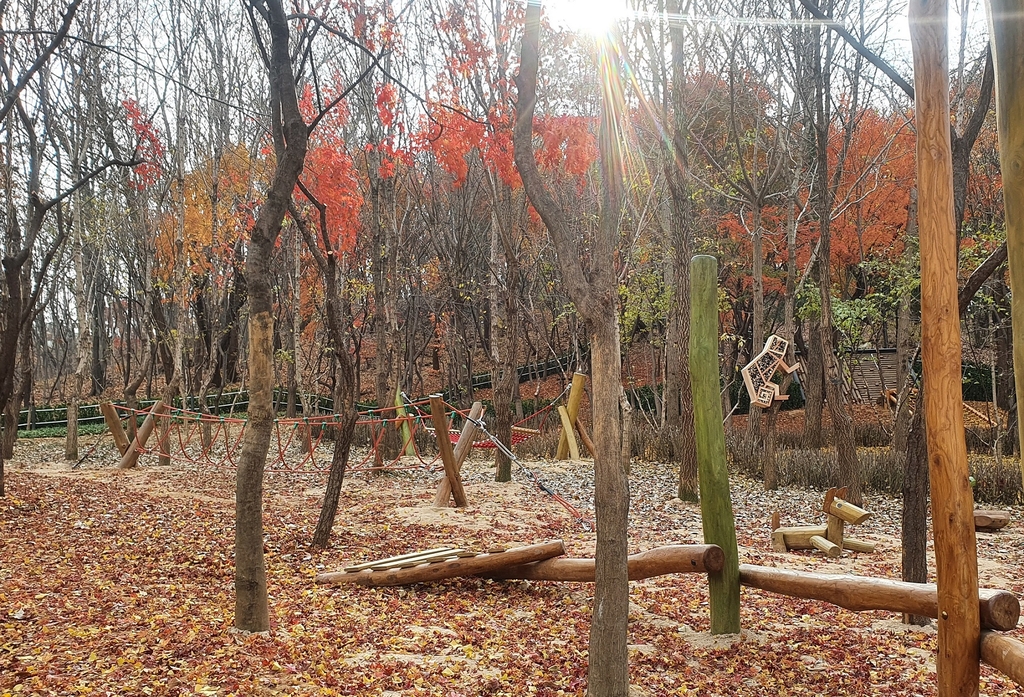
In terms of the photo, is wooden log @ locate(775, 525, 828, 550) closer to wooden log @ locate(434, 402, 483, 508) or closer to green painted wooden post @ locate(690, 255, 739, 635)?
green painted wooden post @ locate(690, 255, 739, 635)

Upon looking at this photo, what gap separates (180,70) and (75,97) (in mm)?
2615

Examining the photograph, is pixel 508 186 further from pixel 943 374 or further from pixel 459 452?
pixel 943 374

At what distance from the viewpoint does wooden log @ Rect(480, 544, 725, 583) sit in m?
4.62

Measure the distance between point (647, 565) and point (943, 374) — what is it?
2.43 meters

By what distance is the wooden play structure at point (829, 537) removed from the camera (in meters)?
6.77

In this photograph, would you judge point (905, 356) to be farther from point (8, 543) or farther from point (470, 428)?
point (8, 543)

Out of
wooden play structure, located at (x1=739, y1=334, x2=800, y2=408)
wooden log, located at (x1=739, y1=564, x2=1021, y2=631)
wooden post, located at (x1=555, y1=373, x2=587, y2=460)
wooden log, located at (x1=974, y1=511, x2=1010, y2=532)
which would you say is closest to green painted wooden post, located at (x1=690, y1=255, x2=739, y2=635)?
wooden log, located at (x1=739, y1=564, x2=1021, y2=631)

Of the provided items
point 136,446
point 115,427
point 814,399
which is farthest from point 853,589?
point 814,399

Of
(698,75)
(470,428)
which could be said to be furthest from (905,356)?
(470,428)

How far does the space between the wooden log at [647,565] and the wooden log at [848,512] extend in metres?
2.41

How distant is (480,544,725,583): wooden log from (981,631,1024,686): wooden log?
5.74 feet

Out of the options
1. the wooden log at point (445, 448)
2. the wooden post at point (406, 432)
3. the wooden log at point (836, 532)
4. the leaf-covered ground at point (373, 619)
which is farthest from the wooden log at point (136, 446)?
the wooden log at point (836, 532)

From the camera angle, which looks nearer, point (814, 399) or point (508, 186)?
point (508, 186)

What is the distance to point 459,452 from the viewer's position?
9406 millimetres
